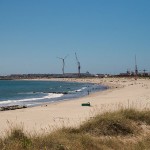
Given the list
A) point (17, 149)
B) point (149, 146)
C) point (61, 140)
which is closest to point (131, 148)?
point (149, 146)

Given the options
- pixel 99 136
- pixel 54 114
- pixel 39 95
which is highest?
pixel 99 136

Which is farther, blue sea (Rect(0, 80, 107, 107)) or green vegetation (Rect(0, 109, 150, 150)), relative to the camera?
blue sea (Rect(0, 80, 107, 107))

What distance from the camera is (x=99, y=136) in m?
10.1

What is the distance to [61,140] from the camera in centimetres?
852

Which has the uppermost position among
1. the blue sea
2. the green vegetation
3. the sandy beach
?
the green vegetation

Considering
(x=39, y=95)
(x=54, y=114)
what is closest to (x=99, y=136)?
(x=54, y=114)

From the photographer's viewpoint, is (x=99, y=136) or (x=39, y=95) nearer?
(x=99, y=136)

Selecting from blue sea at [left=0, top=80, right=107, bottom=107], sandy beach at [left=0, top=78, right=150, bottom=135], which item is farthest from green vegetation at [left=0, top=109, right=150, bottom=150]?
blue sea at [left=0, top=80, right=107, bottom=107]

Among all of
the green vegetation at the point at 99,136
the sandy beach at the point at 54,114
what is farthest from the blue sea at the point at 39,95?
the green vegetation at the point at 99,136

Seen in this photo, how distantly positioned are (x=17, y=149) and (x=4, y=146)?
1.07 ft

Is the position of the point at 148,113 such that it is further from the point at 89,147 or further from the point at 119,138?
the point at 89,147

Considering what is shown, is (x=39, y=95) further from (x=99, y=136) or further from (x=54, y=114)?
(x=99, y=136)

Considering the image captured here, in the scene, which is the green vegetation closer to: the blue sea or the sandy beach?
the sandy beach

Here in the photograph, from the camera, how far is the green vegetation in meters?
8.19
